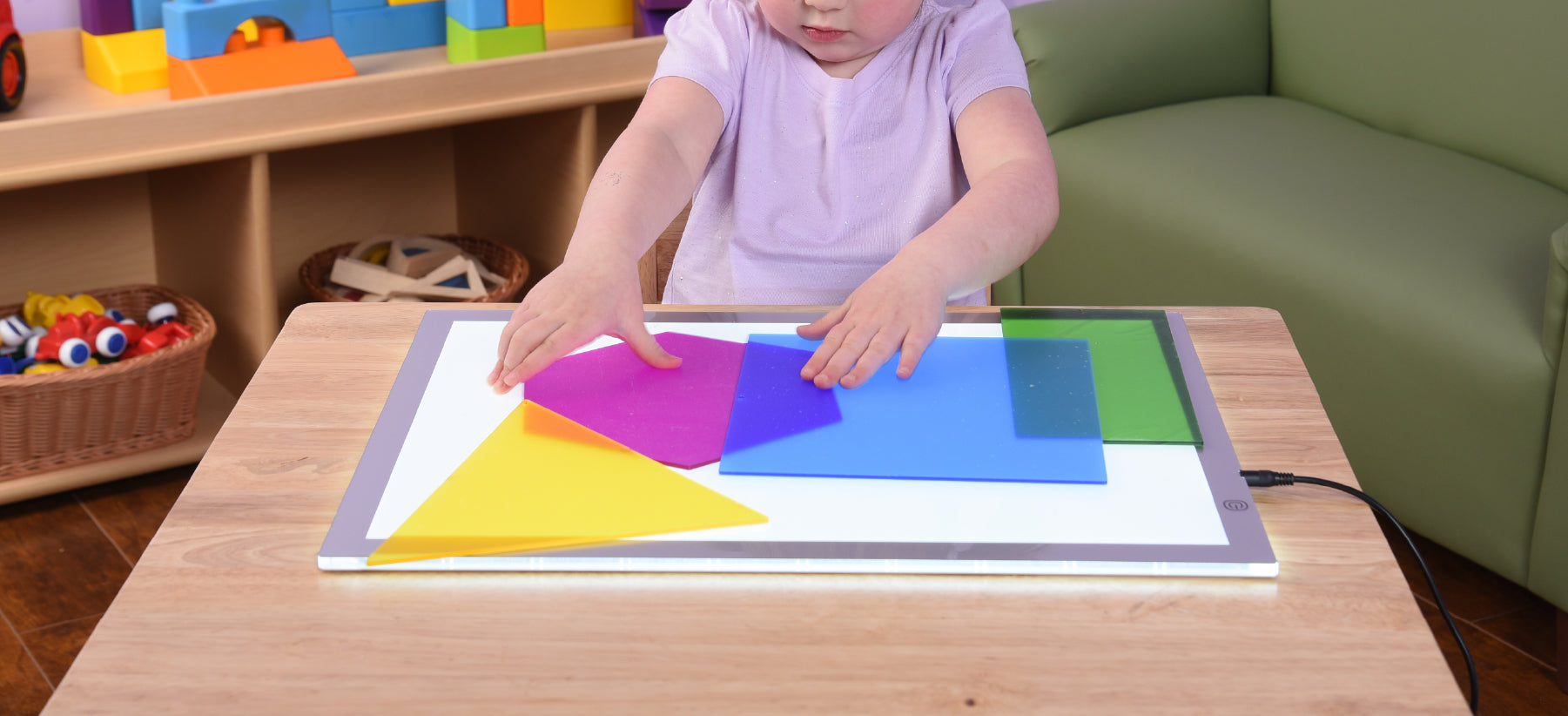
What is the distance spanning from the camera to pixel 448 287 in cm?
191

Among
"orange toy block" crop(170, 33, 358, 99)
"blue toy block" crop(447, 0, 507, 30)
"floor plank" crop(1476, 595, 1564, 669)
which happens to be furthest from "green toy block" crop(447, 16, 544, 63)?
"floor plank" crop(1476, 595, 1564, 669)

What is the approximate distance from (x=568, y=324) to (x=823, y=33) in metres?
0.37

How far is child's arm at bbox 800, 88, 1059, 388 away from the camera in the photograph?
2.48 feet

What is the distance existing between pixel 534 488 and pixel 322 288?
1.35 meters

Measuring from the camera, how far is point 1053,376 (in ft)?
2.51

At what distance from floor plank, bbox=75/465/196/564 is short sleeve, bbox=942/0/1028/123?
3.61 feet

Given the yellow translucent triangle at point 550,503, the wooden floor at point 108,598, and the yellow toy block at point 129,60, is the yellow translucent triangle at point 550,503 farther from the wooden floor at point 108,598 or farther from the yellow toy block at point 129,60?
the yellow toy block at point 129,60

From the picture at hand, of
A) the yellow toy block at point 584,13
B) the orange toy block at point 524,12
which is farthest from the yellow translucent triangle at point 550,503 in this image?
the yellow toy block at point 584,13

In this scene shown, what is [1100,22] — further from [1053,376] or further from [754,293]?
[1053,376]

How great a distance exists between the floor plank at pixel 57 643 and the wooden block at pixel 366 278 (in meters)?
0.59

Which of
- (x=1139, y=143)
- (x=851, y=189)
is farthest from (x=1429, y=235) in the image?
(x=851, y=189)

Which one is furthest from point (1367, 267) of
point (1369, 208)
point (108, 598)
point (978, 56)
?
point (108, 598)

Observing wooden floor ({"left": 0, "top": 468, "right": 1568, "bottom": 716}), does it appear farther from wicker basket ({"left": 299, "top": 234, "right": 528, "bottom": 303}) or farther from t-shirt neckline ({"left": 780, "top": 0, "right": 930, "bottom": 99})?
t-shirt neckline ({"left": 780, "top": 0, "right": 930, "bottom": 99})

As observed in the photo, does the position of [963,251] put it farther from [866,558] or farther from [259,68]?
[259,68]
